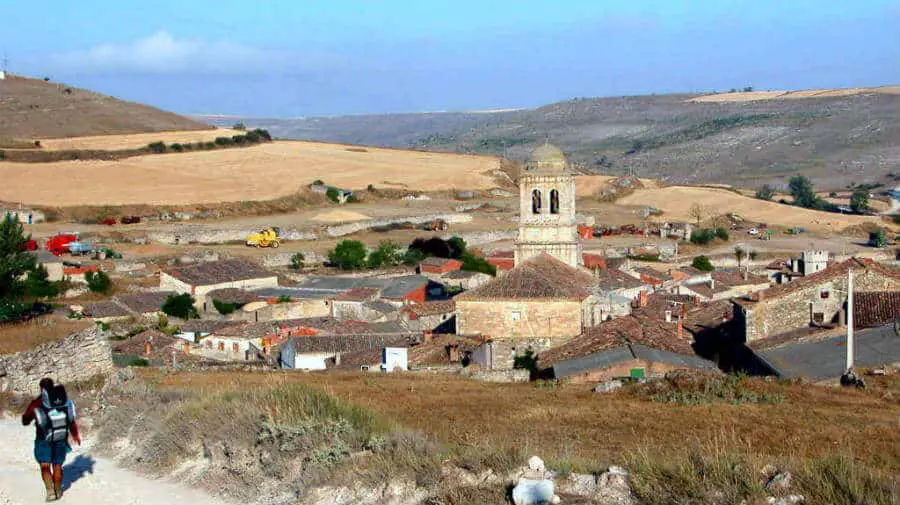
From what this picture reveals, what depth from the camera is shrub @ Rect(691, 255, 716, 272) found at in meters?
46.3

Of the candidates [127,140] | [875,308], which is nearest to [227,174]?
[127,140]

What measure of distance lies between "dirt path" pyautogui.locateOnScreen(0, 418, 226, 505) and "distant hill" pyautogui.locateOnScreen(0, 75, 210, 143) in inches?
2724

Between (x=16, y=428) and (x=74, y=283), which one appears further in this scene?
(x=74, y=283)

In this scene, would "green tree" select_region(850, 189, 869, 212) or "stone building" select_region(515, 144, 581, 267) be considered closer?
"stone building" select_region(515, 144, 581, 267)

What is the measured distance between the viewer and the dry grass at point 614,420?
10500 millimetres

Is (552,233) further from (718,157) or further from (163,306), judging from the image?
(718,157)

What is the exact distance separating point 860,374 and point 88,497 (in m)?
11.2

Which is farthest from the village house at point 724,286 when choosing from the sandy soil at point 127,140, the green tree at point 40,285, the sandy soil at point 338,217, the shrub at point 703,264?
the sandy soil at point 127,140

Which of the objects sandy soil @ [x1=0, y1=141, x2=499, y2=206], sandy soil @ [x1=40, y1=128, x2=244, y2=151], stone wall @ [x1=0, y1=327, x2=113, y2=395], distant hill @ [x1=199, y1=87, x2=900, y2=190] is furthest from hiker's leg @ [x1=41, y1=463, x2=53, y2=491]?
distant hill @ [x1=199, y1=87, x2=900, y2=190]

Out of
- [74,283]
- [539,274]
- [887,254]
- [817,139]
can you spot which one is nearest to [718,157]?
[817,139]

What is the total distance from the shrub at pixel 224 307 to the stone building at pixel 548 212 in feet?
32.7

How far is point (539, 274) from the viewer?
2550 cm

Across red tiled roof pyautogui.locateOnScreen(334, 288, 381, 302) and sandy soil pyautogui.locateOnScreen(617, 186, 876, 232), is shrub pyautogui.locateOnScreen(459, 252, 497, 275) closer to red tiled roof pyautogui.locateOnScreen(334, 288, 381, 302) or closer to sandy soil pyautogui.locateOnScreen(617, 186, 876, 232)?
red tiled roof pyautogui.locateOnScreen(334, 288, 381, 302)

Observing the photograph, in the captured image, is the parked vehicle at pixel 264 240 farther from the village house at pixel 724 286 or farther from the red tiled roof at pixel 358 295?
the village house at pixel 724 286
